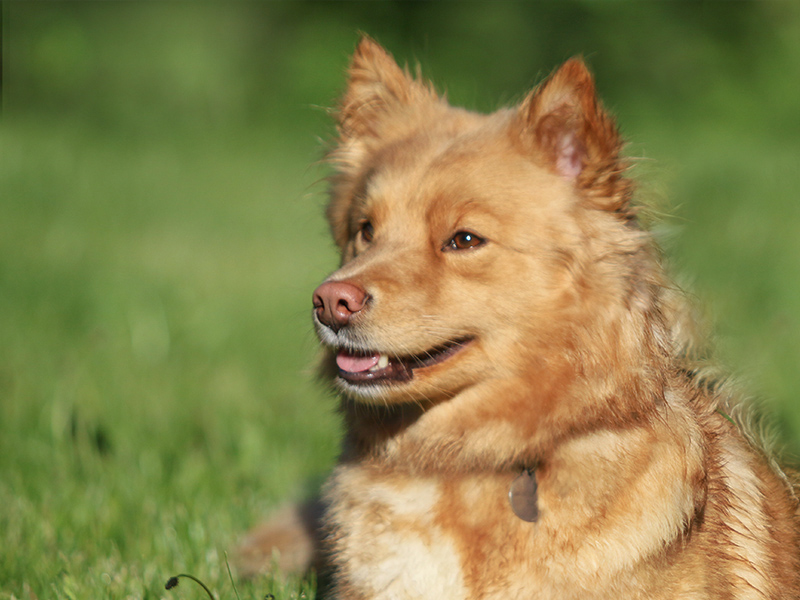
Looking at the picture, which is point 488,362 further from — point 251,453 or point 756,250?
point 756,250

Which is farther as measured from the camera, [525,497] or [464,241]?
[464,241]

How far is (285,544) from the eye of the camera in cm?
356

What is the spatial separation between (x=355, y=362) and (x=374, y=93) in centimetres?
130

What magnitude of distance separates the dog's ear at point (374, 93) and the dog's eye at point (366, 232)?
0.54m

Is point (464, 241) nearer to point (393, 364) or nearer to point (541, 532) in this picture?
point (393, 364)

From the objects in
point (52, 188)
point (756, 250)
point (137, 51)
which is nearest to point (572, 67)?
point (756, 250)

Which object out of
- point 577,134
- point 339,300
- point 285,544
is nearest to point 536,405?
point 339,300

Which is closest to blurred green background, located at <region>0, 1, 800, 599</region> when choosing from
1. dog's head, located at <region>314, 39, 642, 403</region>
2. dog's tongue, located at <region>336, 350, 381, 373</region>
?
dog's head, located at <region>314, 39, 642, 403</region>

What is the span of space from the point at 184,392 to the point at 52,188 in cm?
631

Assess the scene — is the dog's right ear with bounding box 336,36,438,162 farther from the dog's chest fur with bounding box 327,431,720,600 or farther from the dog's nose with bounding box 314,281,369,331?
the dog's chest fur with bounding box 327,431,720,600

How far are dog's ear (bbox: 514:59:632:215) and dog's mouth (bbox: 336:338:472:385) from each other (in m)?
0.68

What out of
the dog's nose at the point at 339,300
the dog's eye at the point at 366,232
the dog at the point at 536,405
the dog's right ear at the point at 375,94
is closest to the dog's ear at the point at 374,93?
the dog's right ear at the point at 375,94

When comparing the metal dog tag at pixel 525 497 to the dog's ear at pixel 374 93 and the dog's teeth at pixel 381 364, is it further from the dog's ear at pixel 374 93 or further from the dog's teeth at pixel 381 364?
the dog's ear at pixel 374 93

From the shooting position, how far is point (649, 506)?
8.27ft
